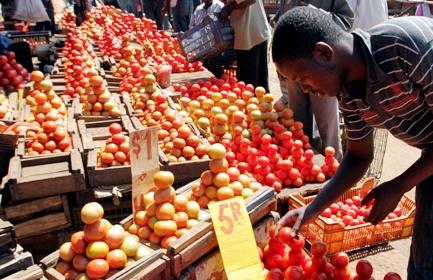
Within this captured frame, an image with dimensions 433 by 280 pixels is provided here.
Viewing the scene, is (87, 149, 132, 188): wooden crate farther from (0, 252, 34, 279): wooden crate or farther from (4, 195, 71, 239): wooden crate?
(0, 252, 34, 279): wooden crate

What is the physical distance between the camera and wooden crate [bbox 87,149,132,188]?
292 cm

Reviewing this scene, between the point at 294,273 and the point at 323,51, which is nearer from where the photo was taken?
the point at 323,51

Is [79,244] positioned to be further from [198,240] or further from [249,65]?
[249,65]

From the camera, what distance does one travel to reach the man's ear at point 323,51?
1526 mm

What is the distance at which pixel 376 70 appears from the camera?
1595 mm

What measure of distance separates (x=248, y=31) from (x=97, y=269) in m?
4.54

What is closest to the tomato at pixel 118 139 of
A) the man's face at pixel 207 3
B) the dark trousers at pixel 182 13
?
the man's face at pixel 207 3

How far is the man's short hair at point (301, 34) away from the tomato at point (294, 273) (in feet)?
3.69

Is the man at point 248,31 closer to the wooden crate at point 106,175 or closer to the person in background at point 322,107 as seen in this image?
the person in background at point 322,107

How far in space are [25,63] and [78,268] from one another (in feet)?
16.6

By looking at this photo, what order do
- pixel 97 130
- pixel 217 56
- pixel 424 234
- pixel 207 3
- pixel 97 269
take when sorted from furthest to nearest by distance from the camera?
1. pixel 207 3
2. pixel 217 56
3. pixel 97 130
4. pixel 424 234
5. pixel 97 269

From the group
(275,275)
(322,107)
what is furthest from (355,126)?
(322,107)

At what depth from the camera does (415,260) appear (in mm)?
2018

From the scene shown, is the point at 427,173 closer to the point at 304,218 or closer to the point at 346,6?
the point at 304,218
